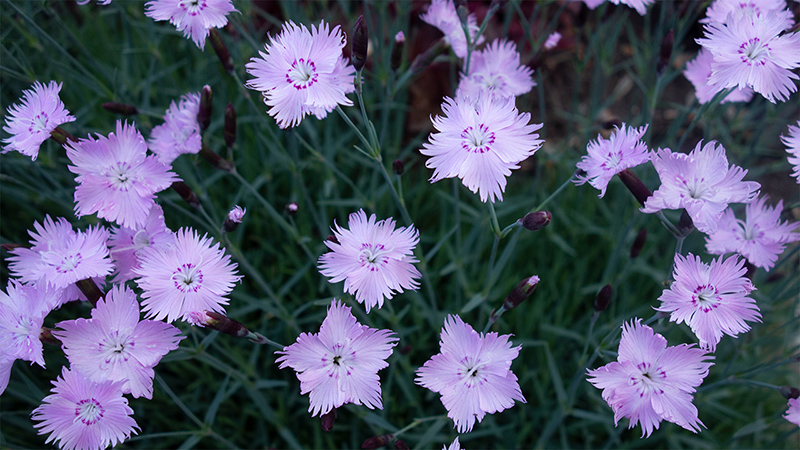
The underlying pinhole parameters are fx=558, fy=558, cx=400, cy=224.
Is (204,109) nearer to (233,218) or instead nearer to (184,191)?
(184,191)

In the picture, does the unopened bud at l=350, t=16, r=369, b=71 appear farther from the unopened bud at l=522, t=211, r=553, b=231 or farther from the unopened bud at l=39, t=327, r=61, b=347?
the unopened bud at l=39, t=327, r=61, b=347

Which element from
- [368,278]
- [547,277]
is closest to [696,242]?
[547,277]

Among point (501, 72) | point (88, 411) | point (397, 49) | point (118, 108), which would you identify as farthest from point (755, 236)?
point (118, 108)

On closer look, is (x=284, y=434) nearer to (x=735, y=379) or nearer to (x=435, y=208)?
(x=435, y=208)

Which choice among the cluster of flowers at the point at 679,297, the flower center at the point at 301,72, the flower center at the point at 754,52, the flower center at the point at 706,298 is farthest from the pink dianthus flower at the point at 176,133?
the flower center at the point at 754,52

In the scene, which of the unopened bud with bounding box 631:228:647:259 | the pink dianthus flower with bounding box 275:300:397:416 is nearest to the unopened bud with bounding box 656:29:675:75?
the unopened bud with bounding box 631:228:647:259

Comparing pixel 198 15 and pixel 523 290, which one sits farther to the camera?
pixel 198 15
